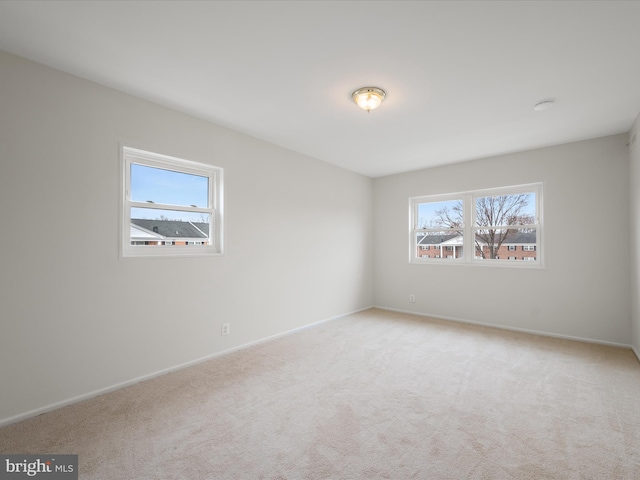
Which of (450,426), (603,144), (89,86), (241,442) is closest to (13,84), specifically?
(89,86)

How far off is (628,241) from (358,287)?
354 centimetres

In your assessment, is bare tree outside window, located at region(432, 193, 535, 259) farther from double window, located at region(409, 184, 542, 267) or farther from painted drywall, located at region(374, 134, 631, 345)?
painted drywall, located at region(374, 134, 631, 345)

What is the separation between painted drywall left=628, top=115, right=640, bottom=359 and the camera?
3049mm

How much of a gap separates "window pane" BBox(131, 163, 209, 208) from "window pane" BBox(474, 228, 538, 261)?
13.1 feet

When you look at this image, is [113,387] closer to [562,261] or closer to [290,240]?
[290,240]

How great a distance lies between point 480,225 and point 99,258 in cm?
486

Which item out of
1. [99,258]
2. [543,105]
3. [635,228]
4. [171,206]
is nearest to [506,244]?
[635,228]

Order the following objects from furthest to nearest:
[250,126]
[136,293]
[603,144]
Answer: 1. [603,144]
2. [250,126]
3. [136,293]

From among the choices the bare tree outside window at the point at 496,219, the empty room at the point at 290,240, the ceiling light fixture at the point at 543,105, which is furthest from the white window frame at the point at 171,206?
the bare tree outside window at the point at 496,219

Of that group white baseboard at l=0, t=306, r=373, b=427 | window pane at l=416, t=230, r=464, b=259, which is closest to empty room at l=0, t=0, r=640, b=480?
white baseboard at l=0, t=306, r=373, b=427

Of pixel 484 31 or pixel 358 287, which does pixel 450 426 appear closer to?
pixel 484 31

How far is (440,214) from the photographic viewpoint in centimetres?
507

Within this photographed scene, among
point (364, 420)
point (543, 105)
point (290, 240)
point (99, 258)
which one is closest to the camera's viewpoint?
point (364, 420)

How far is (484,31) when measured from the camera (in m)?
1.85
